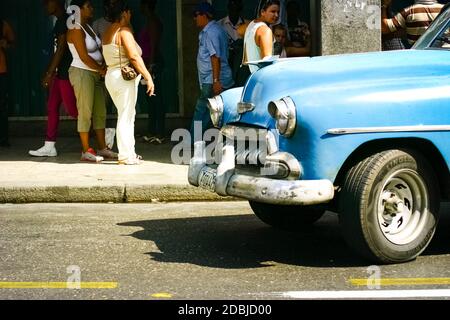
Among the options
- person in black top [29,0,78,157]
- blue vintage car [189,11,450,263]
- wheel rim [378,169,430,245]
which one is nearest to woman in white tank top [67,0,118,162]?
person in black top [29,0,78,157]

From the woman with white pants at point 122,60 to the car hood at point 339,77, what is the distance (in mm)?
3833

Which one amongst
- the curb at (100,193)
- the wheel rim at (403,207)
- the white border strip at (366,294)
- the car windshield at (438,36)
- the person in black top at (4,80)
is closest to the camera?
the white border strip at (366,294)

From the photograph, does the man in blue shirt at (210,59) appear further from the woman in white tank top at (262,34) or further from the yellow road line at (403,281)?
the yellow road line at (403,281)

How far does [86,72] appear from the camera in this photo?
39.0ft

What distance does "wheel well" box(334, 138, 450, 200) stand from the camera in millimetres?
7082

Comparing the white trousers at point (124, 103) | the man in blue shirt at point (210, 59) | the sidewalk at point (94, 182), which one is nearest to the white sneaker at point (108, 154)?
the sidewalk at point (94, 182)

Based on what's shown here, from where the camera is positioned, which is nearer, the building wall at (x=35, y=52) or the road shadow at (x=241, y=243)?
the road shadow at (x=241, y=243)

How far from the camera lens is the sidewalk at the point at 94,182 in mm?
10219

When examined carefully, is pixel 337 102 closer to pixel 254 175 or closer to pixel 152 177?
pixel 254 175

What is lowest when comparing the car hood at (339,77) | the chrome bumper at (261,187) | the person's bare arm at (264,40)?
the chrome bumper at (261,187)

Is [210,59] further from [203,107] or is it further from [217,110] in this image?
[217,110]

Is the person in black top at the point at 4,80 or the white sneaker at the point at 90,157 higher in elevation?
the person in black top at the point at 4,80
